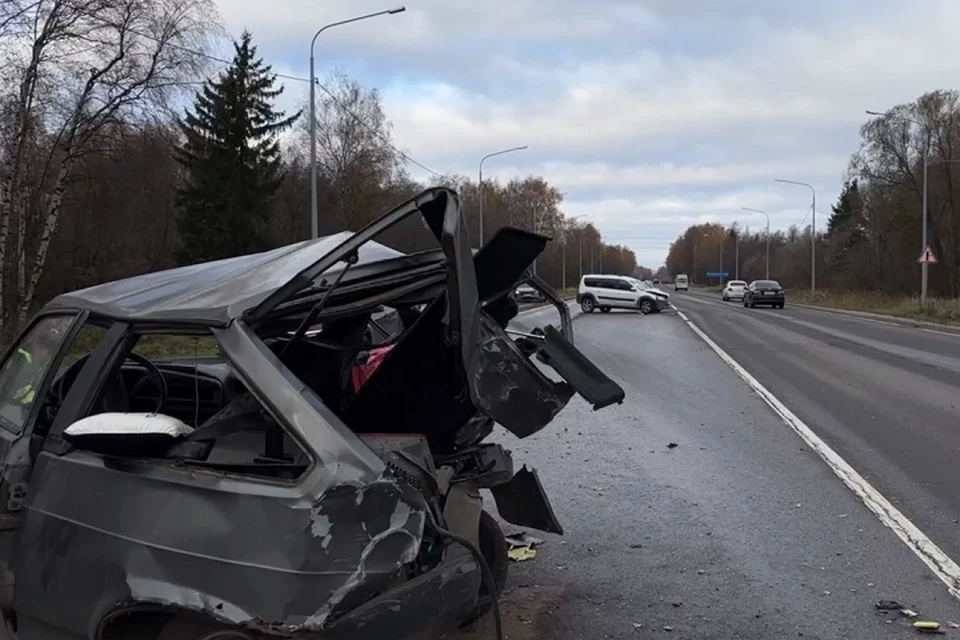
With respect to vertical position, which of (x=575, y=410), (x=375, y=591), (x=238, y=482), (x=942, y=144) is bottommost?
(x=575, y=410)

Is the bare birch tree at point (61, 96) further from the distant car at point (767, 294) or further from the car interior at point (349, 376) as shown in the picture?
the distant car at point (767, 294)

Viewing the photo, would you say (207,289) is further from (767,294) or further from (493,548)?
(767,294)

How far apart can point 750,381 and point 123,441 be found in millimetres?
12498

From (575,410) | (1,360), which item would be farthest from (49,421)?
(575,410)

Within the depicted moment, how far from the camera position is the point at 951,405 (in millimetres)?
11031

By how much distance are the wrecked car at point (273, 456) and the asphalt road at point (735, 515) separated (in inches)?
40.1

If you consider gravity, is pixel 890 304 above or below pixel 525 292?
below

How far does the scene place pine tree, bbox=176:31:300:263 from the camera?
4816cm

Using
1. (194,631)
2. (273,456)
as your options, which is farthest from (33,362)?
(194,631)

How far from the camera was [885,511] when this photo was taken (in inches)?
240

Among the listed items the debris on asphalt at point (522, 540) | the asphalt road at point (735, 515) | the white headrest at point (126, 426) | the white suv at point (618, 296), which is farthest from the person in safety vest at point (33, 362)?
the white suv at point (618, 296)

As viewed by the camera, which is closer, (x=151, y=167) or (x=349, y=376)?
(x=349, y=376)

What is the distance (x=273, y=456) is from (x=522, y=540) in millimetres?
2815

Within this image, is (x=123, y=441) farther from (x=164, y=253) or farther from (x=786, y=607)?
(x=164, y=253)
